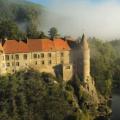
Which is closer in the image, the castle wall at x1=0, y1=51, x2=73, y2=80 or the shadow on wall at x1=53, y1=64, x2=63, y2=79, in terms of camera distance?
the castle wall at x1=0, y1=51, x2=73, y2=80

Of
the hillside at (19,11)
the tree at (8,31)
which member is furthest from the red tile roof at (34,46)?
the hillside at (19,11)

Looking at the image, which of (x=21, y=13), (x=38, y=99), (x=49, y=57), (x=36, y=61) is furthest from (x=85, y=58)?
(x=21, y=13)

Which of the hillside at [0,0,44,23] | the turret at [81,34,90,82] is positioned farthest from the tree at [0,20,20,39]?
the hillside at [0,0,44,23]

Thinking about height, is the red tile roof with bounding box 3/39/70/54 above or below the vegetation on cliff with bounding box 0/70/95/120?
above

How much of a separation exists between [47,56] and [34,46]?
305 cm

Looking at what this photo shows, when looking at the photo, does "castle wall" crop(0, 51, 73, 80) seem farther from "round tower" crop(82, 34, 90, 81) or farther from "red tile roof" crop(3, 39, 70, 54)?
"round tower" crop(82, 34, 90, 81)

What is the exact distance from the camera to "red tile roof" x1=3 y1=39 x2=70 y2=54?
73562 millimetres

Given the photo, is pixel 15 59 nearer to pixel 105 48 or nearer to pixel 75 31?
pixel 105 48

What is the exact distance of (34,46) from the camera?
75.4 m

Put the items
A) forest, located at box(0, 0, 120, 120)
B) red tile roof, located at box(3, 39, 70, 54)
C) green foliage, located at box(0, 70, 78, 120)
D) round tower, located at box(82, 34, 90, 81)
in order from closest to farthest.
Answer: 1. green foliage, located at box(0, 70, 78, 120)
2. forest, located at box(0, 0, 120, 120)
3. red tile roof, located at box(3, 39, 70, 54)
4. round tower, located at box(82, 34, 90, 81)

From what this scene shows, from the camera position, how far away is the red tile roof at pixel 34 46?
73562mm

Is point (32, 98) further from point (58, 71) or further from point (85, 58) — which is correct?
point (85, 58)

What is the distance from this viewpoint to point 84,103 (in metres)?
74.6

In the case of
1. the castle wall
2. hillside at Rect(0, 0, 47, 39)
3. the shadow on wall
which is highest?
hillside at Rect(0, 0, 47, 39)
